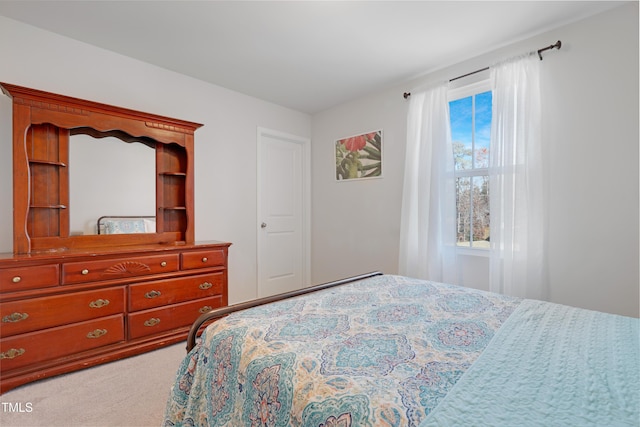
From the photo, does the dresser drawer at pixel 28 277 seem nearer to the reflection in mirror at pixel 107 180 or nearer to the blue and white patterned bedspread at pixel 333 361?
the reflection in mirror at pixel 107 180

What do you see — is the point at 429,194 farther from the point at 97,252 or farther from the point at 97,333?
the point at 97,333

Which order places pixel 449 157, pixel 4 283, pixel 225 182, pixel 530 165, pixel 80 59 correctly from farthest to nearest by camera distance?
pixel 225 182, pixel 449 157, pixel 80 59, pixel 530 165, pixel 4 283

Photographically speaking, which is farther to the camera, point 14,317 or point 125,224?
point 125,224

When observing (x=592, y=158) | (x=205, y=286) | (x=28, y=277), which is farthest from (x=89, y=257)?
(x=592, y=158)

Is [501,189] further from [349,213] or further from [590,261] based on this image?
[349,213]

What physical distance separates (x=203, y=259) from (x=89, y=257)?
0.83 metres

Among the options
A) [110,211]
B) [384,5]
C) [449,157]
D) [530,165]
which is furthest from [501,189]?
[110,211]

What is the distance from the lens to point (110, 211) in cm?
253

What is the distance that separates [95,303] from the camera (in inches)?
83.8

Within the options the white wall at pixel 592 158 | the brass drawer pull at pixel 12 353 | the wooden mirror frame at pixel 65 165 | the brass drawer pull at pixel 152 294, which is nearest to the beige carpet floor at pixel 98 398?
the brass drawer pull at pixel 12 353

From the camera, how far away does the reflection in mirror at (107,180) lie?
237cm

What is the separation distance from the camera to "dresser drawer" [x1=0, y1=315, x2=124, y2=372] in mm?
1821

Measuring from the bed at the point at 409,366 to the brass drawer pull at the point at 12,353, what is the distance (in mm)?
1378

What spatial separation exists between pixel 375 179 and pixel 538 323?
7.68 ft
